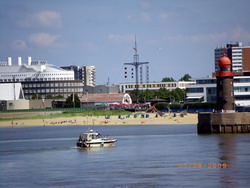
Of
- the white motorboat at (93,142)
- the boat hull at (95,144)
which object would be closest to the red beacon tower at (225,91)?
the white motorboat at (93,142)

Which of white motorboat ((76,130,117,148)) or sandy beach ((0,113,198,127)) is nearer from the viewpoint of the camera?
white motorboat ((76,130,117,148))

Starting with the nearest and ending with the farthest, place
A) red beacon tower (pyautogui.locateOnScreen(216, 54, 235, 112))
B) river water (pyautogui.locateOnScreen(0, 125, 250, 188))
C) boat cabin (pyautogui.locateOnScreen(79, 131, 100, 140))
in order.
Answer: river water (pyautogui.locateOnScreen(0, 125, 250, 188)), boat cabin (pyautogui.locateOnScreen(79, 131, 100, 140)), red beacon tower (pyautogui.locateOnScreen(216, 54, 235, 112))

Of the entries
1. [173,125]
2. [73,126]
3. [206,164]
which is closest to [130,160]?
[206,164]

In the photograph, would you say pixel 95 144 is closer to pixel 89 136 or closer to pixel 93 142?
pixel 93 142

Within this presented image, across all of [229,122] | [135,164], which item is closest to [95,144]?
[229,122]

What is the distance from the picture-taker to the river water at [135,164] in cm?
6869

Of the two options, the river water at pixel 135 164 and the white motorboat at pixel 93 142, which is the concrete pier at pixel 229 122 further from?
the white motorboat at pixel 93 142

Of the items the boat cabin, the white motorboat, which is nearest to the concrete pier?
the white motorboat

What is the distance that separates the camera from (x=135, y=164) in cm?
8175

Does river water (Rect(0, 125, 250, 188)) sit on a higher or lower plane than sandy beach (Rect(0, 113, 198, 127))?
lower

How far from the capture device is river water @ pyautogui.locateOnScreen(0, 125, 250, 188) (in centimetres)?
6869

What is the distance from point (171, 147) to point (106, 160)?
16.4 meters

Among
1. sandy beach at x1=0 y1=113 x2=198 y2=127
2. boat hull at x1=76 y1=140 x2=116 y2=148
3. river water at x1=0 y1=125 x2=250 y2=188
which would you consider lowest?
river water at x1=0 y1=125 x2=250 y2=188

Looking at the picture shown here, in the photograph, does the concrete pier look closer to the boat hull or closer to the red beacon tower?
the red beacon tower
